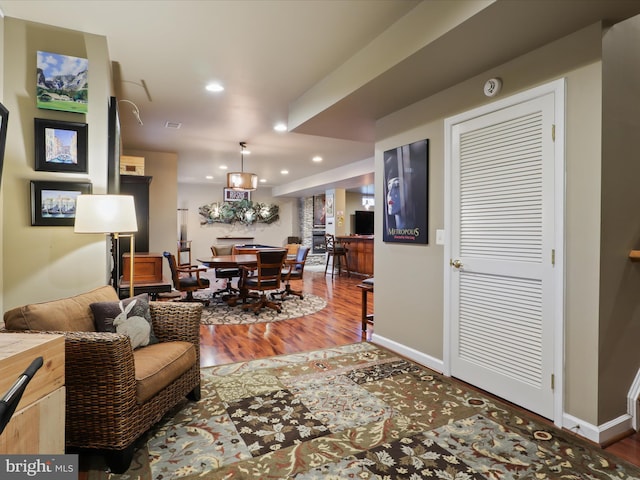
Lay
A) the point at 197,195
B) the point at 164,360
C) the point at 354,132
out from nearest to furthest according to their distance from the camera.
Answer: the point at 164,360 → the point at 354,132 → the point at 197,195

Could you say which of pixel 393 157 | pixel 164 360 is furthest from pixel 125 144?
pixel 164 360

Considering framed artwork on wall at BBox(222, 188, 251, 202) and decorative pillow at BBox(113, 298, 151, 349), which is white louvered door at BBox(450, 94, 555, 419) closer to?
decorative pillow at BBox(113, 298, 151, 349)

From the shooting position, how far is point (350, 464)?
1790 millimetres

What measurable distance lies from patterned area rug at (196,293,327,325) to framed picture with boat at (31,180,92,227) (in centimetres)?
243

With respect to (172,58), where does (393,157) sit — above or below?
below

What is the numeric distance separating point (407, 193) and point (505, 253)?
1.09 meters

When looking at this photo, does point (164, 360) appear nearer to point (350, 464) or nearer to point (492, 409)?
point (350, 464)

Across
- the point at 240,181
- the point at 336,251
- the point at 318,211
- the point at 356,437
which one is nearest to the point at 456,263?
the point at 356,437

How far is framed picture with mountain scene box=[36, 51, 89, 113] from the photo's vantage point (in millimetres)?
2498

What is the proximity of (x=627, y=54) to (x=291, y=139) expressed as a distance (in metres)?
4.39

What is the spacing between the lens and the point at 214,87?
3623 millimetres

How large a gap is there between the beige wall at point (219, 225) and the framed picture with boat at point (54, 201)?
8919 millimetres

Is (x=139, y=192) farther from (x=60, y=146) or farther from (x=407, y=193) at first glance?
(x=407, y=193)

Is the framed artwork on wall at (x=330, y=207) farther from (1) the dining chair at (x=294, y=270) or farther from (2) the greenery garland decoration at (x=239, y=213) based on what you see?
(1) the dining chair at (x=294, y=270)
